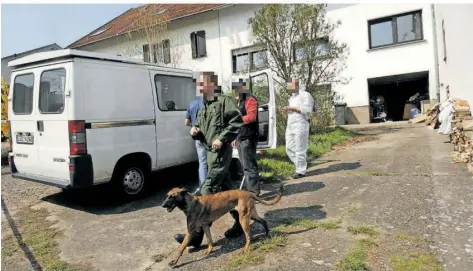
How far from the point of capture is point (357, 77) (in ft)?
57.2

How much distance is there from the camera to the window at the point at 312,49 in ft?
37.2

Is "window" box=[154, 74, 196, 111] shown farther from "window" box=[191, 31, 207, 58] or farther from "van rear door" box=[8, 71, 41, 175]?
"window" box=[191, 31, 207, 58]

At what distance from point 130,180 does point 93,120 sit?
1.22 meters

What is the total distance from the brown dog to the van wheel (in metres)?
2.44

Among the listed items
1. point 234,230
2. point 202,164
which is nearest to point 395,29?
point 202,164

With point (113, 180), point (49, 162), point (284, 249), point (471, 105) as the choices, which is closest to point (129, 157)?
point (113, 180)

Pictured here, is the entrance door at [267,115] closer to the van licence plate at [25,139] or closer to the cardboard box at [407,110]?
the van licence plate at [25,139]

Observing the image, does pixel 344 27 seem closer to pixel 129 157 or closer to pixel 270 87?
pixel 270 87

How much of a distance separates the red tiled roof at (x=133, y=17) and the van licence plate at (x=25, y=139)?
34.7 ft

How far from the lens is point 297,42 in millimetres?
11297

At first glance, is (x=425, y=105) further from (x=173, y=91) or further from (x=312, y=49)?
(x=173, y=91)

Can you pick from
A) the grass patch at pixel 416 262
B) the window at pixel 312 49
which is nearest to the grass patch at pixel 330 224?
the grass patch at pixel 416 262

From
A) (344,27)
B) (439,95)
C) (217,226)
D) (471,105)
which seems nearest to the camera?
(217,226)

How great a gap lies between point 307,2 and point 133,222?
8859 mm
